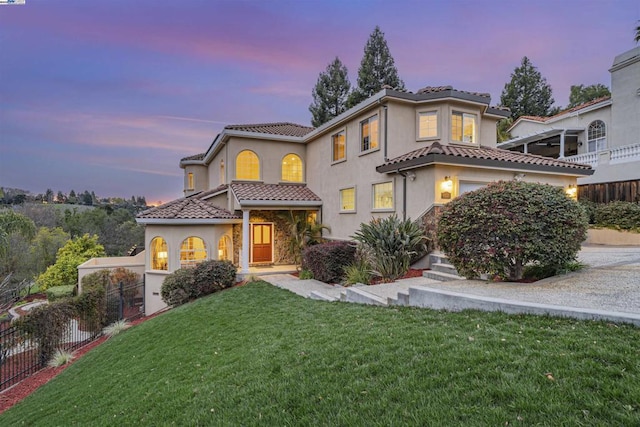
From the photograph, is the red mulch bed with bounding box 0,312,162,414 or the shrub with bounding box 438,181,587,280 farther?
the red mulch bed with bounding box 0,312,162,414

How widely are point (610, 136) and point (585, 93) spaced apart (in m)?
21.5

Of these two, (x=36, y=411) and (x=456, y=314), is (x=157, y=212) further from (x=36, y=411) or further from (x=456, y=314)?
(x=456, y=314)

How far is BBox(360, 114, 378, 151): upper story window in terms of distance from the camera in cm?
1259

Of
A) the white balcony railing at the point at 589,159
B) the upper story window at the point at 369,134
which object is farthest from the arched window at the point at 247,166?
the white balcony railing at the point at 589,159

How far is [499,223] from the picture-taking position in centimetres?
649

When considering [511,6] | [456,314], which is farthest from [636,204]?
[456,314]

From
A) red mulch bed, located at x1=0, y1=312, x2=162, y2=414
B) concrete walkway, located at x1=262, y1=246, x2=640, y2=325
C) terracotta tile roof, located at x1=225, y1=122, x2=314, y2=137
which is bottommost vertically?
red mulch bed, located at x1=0, y1=312, x2=162, y2=414

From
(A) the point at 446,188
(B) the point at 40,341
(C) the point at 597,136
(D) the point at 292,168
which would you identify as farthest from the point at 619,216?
(B) the point at 40,341

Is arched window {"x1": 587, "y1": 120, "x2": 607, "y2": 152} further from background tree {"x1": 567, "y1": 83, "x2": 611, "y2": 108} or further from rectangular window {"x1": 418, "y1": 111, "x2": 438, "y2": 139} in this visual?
background tree {"x1": 567, "y1": 83, "x2": 611, "y2": 108}

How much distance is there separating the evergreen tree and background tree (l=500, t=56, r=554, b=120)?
15590mm

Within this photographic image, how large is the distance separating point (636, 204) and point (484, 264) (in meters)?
12.1

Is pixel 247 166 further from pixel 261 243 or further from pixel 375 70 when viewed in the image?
pixel 375 70

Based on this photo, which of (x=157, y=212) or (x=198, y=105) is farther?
(x=198, y=105)

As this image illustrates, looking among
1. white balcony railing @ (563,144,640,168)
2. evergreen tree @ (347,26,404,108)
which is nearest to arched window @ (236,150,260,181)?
evergreen tree @ (347,26,404,108)
